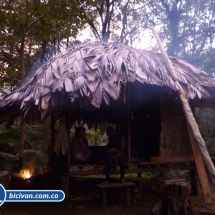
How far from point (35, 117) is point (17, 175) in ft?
8.50

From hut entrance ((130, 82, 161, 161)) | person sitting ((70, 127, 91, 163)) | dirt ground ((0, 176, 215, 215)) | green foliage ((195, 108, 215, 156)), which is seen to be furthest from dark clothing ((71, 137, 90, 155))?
green foliage ((195, 108, 215, 156))

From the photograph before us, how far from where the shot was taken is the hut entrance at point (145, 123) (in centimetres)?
741

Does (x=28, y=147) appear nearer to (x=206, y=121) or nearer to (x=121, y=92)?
(x=121, y=92)

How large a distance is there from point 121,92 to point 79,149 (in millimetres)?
1802

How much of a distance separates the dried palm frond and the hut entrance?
85 centimetres

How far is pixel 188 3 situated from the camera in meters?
13.9

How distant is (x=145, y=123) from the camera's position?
7.88 meters

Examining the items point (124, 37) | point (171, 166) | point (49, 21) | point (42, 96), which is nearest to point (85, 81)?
point (42, 96)

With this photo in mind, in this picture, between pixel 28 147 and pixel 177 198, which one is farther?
pixel 28 147

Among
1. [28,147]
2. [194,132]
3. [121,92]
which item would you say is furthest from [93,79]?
[28,147]

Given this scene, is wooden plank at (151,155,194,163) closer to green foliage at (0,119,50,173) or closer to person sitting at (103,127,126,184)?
person sitting at (103,127,126,184)

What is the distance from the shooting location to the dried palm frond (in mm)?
5422

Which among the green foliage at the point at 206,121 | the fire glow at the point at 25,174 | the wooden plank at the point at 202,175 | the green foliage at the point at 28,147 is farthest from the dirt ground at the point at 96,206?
the green foliage at the point at 206,121

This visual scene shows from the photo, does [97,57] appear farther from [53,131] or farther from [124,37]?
[124,37]
